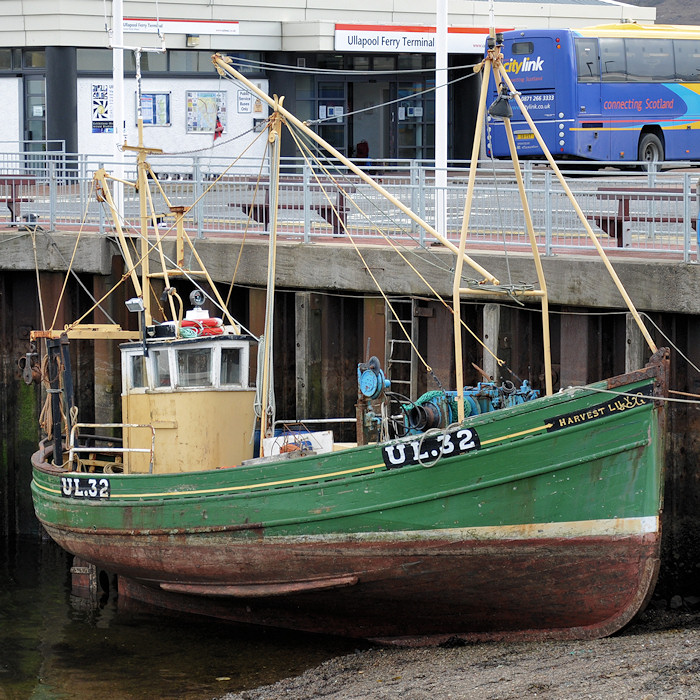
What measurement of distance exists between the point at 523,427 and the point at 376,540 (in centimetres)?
193

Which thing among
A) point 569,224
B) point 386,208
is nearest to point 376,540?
point 569,224

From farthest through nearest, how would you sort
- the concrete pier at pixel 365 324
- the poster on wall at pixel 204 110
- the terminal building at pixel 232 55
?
the poster on wall at pixel 204 110, the terminal building at pixel 232 55, the concrete pier at pixel 365 324

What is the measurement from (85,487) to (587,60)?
644 inches

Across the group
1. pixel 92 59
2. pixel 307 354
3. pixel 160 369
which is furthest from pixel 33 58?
pixel 160 369

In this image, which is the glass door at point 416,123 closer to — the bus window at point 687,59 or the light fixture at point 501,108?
the bus window at point 687,59

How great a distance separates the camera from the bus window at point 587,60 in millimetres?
26672

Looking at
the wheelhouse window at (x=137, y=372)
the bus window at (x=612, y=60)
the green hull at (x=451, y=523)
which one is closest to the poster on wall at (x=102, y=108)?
the bus window at (x=612, y=60)

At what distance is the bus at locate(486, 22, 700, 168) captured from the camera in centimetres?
2664

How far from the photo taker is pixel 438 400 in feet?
43.0

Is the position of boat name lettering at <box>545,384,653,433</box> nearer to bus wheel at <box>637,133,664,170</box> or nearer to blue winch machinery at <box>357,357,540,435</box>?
blue winch machinery at <box>357,357,540,435</box>

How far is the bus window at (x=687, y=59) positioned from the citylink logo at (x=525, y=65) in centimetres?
301

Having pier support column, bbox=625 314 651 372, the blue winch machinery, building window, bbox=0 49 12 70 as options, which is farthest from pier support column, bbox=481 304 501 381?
building window, bbox=0 49 12 70

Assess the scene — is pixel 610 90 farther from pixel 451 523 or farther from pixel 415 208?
pixel 451 523

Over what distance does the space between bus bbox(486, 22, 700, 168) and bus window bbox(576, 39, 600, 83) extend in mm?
21
